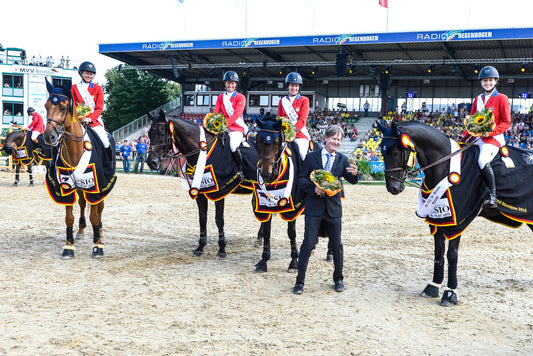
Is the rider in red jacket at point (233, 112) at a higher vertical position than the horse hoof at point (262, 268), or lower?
higher

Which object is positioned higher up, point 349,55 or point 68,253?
point 349,55

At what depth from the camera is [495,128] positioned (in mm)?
5691

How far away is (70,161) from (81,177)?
285 mm

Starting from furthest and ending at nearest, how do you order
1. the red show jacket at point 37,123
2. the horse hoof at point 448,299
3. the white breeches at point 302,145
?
the red show jacket at point 37,123, the white breeches at point 302,145, the horse hoof at point 448,299

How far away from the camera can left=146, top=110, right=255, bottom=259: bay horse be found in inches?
277

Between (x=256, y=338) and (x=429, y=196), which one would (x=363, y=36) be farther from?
(x=256, y=338)

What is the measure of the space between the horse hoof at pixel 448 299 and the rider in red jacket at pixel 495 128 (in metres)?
1.19

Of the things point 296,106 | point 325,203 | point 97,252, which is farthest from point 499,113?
point 97,252

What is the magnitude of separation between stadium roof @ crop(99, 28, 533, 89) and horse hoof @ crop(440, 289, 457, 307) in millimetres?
25140

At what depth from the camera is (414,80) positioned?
36344 millimetres

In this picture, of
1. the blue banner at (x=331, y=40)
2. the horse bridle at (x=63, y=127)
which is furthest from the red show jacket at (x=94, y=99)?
the blue banner at (x=331, y=40)

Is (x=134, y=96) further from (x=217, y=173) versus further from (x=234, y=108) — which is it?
(x=217, y=173)

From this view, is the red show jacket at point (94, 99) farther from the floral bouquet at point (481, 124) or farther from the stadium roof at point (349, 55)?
the stadium roof at point (349, 55)

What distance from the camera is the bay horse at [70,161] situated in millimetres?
6418
